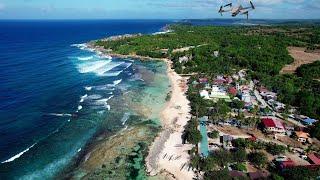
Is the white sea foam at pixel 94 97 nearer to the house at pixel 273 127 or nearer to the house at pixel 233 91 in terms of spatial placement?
the house at pixel 233 91

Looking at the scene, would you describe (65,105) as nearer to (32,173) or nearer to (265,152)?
(32,173)

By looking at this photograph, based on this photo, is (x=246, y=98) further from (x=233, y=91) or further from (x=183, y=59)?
(x=183, y=59)

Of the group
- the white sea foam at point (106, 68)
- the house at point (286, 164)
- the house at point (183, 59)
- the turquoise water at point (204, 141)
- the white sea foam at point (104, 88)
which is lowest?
the house at point (286, 164)

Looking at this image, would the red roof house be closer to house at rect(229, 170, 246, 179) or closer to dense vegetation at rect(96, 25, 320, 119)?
house at rect(229, 170, 246, 179)

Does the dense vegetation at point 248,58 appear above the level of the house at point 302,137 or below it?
above

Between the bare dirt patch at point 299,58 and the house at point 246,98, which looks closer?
the house at point 246,98

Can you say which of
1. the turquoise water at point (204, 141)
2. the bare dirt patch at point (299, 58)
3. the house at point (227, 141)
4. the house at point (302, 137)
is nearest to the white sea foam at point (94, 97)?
the turquoise water at point (204, 141)

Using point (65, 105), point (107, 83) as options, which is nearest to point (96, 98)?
point (65, 105)

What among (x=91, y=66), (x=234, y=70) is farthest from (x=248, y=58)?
(x=91, y=66)

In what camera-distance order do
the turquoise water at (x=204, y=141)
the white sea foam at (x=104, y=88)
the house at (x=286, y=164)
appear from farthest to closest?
the white sea foam at (x=104, y=88) → the turquoise water at (x=204, y=141) → the house at (x=286, y=164)
